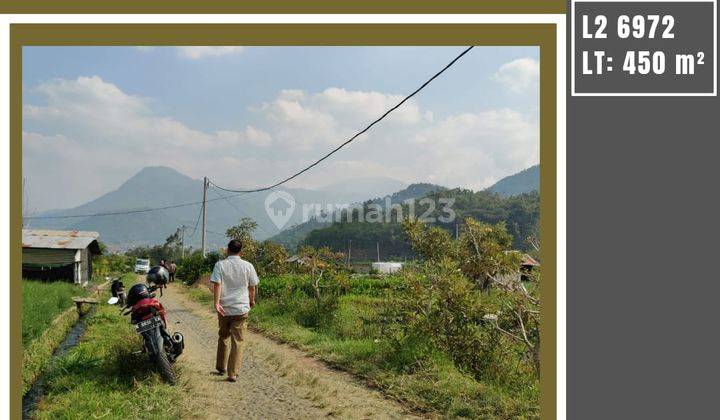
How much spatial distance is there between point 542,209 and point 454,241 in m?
3.57

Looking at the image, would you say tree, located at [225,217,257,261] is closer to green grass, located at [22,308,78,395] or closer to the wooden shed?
the wooden shed

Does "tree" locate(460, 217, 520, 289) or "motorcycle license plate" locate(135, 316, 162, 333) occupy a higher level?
"tree" locate(460, 217, 520, 289)

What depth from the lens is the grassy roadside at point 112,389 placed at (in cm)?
496

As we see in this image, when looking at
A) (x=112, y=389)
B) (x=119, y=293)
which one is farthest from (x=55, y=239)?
(x=112, y=389)

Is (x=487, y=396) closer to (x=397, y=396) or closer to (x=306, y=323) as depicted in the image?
(x=397, y=396)

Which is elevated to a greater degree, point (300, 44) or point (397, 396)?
point (300, 44)

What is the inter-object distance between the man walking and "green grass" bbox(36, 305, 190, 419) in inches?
27.4

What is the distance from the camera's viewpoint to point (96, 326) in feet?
37.9

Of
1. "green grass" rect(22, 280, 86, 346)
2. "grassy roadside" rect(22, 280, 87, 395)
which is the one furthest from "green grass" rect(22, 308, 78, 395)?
"green grass" rect(22, 280, 86, 346)

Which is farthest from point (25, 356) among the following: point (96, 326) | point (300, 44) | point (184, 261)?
point (184, 261)

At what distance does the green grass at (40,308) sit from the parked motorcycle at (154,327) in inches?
173

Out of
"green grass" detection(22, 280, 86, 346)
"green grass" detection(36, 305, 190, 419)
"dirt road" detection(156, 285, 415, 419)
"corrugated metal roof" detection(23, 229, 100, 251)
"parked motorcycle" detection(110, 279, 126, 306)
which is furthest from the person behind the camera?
"corrugated metal roof" detection(23, 229, 100, 251)

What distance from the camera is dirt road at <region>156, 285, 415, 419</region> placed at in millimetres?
5098

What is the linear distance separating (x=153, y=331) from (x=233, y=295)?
0.90 m
